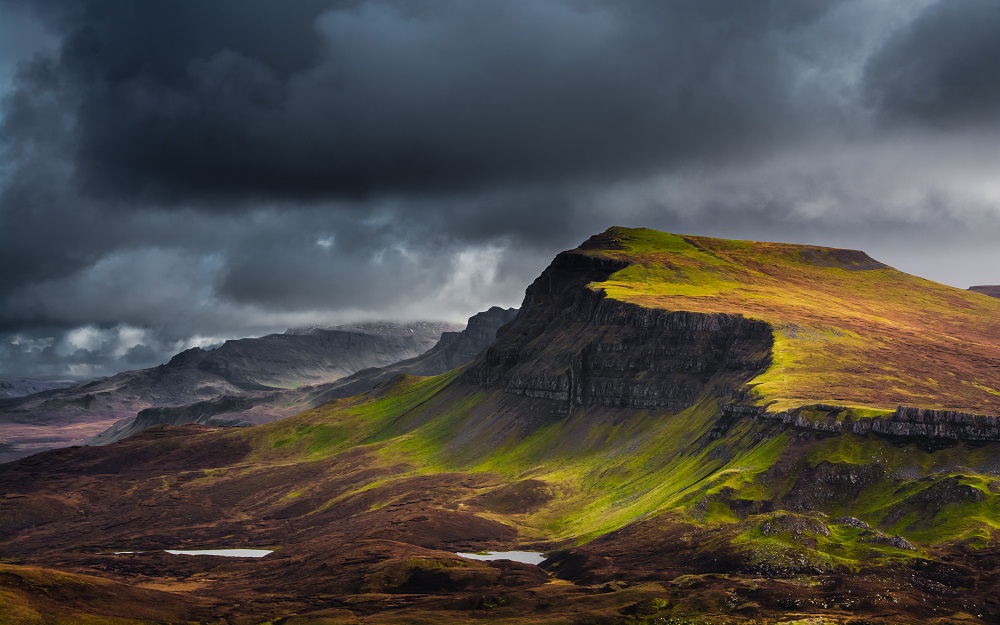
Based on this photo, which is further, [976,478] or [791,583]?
[976,478]

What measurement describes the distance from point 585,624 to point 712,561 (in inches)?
1466

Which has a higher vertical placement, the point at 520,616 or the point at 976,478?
the point at 976,478

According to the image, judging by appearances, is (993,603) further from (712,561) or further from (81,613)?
(81,613)

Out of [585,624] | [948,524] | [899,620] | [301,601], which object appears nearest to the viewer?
[899,620]

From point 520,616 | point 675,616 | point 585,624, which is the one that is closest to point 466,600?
point 520,616

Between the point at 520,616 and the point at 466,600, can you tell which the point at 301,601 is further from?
the point at 520,616

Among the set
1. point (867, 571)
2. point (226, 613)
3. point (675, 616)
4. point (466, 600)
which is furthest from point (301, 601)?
point (867, 571)

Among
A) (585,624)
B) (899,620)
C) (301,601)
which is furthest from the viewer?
(301,601)

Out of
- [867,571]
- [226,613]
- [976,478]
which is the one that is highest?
[976,478]

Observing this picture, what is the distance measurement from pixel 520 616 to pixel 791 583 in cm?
4690

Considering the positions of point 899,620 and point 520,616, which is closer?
point 899,620

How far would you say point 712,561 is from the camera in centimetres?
18975

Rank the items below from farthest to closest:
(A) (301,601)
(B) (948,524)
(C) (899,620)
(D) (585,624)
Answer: (A) (301,601) < (B) (948,524) < (D) (585,624) < (C) (899,620)

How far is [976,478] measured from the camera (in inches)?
7692
